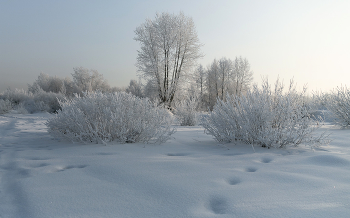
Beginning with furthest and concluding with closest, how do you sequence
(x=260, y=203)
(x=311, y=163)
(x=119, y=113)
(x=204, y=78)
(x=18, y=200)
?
1. (x=204, y=78)
2. (x=119, y=113)
3. (x=311, y=163)
4. (x=18, y=200)
5. (x=260, y=203)

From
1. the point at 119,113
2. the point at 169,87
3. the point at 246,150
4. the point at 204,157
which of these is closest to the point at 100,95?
the point at 119,113

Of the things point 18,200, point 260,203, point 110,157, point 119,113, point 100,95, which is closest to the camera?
point 260,203

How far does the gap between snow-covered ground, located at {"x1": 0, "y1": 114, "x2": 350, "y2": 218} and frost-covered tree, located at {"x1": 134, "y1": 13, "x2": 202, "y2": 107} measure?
12.0m

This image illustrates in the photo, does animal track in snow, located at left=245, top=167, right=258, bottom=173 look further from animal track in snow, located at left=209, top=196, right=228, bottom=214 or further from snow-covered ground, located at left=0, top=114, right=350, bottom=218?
animal track in snow, located at left=209, top=196, right=228, bottom=214

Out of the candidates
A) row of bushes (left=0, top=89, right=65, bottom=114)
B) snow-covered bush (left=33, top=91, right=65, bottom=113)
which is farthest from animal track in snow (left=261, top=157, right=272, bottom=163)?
snow-covered bush (left=33, top=91, right=65, bottom=113)

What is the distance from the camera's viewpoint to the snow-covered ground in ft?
4.41

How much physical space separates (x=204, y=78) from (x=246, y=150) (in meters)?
28.8

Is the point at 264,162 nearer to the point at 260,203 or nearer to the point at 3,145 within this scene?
the point at 260,203

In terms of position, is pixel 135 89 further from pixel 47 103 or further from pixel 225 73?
pixel 47 103

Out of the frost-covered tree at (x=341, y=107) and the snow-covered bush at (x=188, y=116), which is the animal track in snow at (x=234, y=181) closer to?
the frost-covered tree at (x=341, y=107)

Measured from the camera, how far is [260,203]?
4.57 ft

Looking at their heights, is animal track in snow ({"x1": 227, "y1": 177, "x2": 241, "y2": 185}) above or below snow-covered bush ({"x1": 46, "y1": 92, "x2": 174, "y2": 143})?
below

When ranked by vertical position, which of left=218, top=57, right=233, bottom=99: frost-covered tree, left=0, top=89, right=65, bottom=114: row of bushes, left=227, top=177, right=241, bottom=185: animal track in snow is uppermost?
left=218, top=57, right=233, bottom=99: frost-covered tree

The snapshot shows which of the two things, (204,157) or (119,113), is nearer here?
(204,157)
